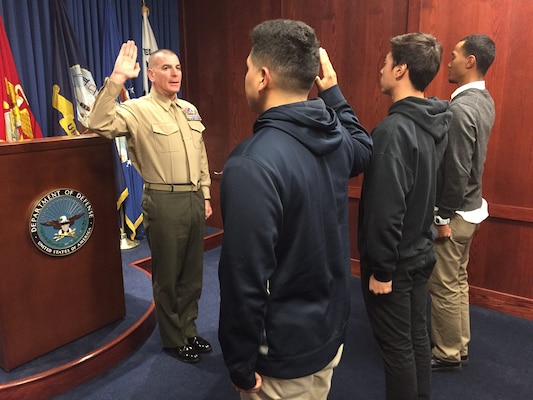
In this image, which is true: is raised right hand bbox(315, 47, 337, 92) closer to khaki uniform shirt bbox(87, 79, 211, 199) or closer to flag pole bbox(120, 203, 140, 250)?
khaki uniform shirt bbox(87, 79, 211, 199)

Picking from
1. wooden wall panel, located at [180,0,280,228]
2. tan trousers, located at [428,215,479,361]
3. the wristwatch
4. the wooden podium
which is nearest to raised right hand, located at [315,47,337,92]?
the wristwatch

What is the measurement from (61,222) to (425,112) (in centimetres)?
175

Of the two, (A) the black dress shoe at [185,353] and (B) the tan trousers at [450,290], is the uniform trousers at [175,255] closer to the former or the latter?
(A) the black dress shoe at [185,353]

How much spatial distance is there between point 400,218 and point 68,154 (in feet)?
5.30

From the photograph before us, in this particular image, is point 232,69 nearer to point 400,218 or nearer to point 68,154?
point 68,154

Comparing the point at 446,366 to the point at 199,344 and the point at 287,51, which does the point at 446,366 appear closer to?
the point at 199,344

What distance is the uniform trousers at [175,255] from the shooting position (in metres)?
2.32

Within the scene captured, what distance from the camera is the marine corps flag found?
3451 mm

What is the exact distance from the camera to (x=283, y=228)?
3.73 ft

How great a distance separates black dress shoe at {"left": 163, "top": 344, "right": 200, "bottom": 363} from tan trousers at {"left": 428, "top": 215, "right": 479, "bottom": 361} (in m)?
1.28

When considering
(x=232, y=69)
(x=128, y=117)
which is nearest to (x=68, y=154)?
(x=128, y=117)

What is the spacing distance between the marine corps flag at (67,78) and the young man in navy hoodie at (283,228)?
9.32ft

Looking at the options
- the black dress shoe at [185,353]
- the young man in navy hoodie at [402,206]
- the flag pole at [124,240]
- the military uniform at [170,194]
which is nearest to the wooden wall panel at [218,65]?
the flag pole at [124,240]

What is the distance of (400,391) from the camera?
1.75 meters
